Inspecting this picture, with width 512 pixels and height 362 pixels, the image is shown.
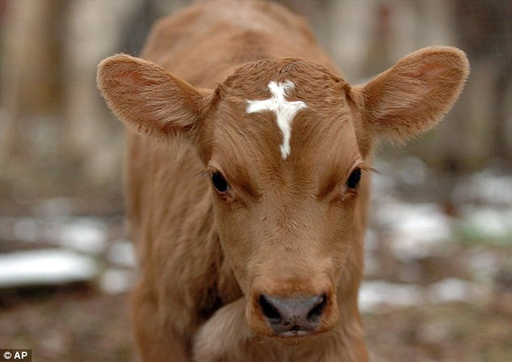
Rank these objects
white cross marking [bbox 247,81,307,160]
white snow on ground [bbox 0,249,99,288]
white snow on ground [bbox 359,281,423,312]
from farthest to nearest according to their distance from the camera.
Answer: white snow on ground [bbox 359,281,423,312], white snow on ground [bbox 0,249,99,288], white cross marking [bbox 247,81,307,160]

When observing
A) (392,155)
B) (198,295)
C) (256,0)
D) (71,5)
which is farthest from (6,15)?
(198,295)

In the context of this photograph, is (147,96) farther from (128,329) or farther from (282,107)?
(128,329)

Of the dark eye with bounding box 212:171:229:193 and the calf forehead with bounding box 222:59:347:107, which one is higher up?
the calf forehead with bounding box 222:59:347:107

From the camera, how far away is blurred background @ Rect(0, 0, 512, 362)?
22.8 ft

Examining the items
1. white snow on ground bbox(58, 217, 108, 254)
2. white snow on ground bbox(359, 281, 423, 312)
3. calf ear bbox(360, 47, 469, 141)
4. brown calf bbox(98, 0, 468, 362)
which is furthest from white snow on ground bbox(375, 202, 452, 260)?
calf ear bbox(360, 47, 469, 141)

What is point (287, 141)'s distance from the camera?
3771mm

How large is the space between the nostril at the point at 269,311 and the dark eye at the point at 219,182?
0.58m

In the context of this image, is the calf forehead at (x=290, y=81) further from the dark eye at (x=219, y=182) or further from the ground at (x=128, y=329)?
the ground at (x=128, y=329)

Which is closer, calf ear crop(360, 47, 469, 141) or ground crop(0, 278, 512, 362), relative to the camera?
calf ear crop(360, 47, 469, 141)

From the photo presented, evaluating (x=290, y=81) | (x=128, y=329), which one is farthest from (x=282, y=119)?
(x=128, y=329)

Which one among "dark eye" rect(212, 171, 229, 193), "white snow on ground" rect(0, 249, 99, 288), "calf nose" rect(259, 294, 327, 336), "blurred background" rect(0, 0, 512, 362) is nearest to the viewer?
"calf nose" rect(259, 294, 327, 336)

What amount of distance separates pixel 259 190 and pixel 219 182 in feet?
0.79

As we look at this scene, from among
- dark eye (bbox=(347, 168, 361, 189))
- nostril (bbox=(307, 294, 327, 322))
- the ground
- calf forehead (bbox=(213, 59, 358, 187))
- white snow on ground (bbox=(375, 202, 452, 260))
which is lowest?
the ground

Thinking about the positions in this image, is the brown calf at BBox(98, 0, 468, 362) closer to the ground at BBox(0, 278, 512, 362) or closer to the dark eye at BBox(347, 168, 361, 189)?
the dark eye at BBox(347, 168, 361, 189)
